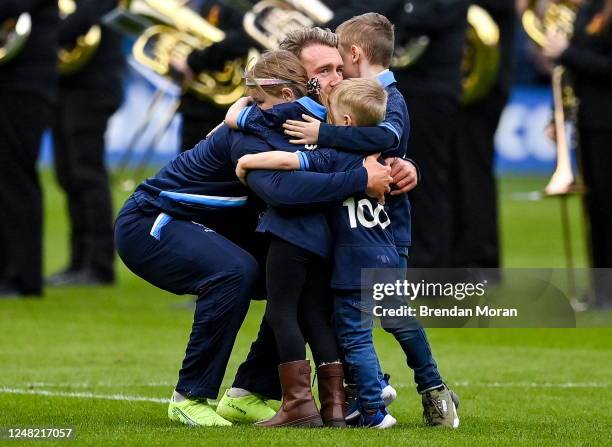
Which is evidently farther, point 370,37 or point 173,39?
point 173,39

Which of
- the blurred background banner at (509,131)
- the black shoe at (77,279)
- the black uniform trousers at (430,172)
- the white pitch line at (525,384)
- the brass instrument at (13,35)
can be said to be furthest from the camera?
the blurred background banner at (509,131)

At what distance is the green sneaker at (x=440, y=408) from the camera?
603 cm

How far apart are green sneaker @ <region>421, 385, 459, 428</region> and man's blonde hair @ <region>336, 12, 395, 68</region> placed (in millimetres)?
1246

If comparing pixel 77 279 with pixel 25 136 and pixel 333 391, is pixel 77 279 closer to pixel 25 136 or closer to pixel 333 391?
pixel 25 136

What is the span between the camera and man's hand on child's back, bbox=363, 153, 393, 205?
19.4 feet

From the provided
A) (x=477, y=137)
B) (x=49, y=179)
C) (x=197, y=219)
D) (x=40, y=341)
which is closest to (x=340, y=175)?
(x=197, y=219)

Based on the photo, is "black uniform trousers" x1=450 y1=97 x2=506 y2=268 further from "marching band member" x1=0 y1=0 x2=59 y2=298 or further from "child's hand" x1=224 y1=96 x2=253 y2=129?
"child's hand" x1=224 y1=96 x2=253 y2=129

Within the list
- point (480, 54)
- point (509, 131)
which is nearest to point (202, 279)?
point (480, 54)

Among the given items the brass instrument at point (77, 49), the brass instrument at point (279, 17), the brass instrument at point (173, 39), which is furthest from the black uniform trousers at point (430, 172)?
the brass instrument at point (77, 49)

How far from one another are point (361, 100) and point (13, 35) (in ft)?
17.2

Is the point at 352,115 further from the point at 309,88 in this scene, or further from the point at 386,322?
the point at 386,322

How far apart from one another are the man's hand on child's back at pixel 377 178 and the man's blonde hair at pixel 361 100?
0.15 m

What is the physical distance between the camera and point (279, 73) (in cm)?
611

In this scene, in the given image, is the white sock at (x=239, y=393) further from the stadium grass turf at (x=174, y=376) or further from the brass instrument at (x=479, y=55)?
the brass instrument at (x=479, y=55)
